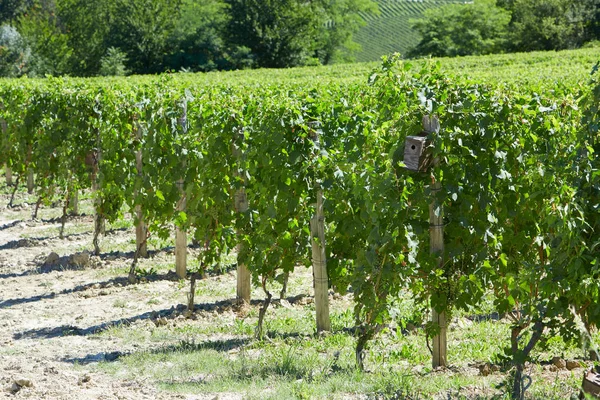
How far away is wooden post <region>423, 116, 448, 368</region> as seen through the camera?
4.83 metres

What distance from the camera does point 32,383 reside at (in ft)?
17.0

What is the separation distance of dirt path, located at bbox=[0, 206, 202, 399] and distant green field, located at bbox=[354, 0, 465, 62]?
66471 mm

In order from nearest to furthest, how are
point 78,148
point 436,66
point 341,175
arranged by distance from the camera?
point 436,66, point 341,175, point 78,148

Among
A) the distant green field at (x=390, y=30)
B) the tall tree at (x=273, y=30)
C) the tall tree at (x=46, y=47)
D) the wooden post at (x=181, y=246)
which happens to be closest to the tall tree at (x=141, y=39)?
the tall tree at (x=46, y=47)

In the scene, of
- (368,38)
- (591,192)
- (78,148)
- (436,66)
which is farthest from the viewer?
(368,38)

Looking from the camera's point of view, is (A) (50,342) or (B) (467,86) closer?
(B) (467,86)

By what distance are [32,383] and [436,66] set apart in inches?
124

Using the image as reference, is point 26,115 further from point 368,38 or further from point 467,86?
point 368,38

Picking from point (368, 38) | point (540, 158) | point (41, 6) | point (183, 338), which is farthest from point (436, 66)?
point (368, 38)

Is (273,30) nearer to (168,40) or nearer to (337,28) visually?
(168,40)

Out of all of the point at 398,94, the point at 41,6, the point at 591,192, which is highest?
the point at 41,6

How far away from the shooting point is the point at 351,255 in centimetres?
613

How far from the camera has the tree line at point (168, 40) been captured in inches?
1834

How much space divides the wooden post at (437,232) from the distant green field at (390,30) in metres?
70.5
